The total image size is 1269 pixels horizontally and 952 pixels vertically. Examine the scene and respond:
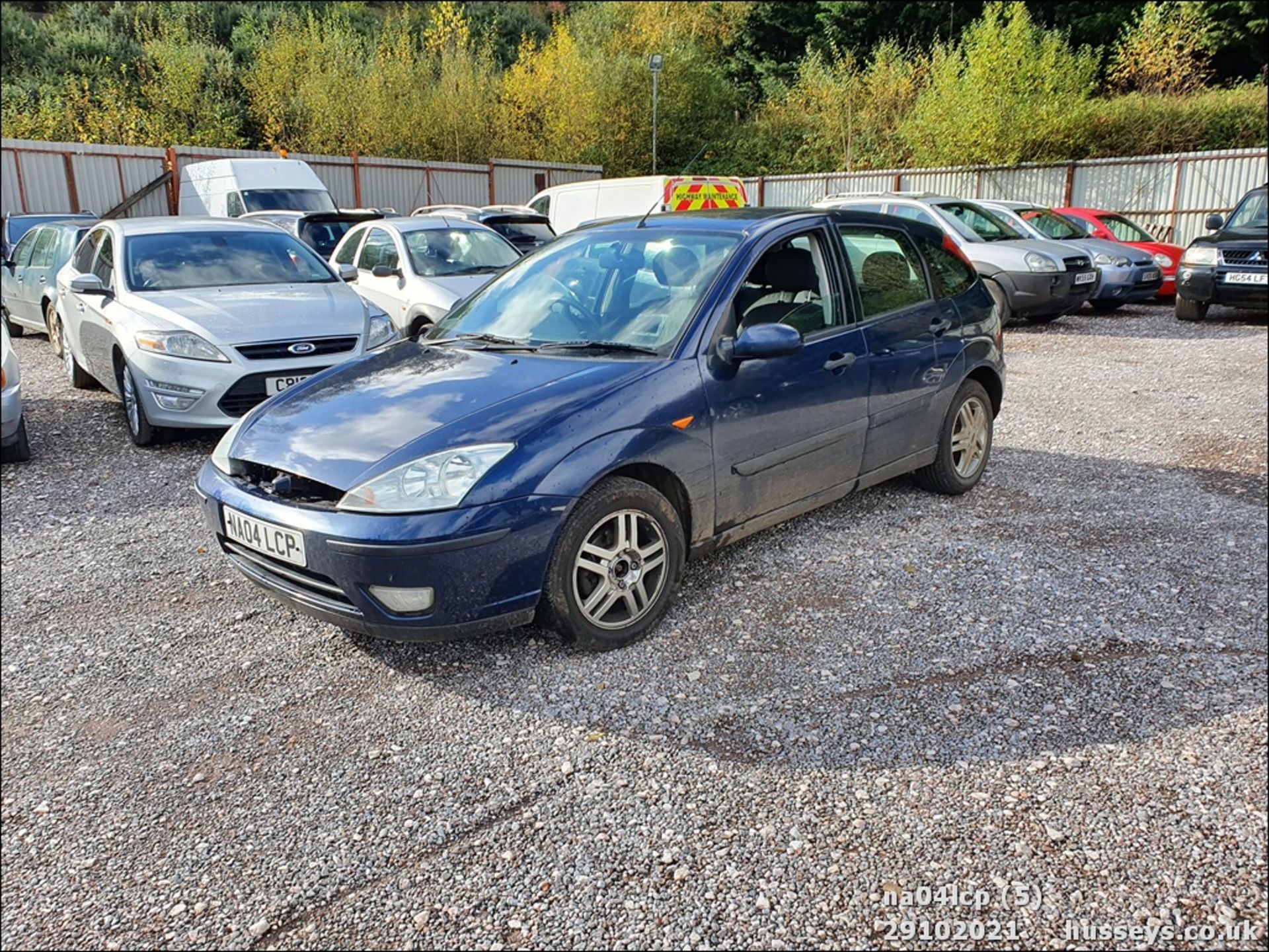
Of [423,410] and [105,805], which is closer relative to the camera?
[105,805]

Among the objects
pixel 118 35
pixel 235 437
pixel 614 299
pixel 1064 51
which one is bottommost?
pixel 235 437

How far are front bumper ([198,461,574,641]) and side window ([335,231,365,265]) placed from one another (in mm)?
8162

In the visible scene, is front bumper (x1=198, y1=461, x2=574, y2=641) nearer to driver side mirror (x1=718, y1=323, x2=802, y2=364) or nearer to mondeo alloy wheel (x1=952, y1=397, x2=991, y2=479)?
driver side mirror (x1=718, y1=323, x2=802, y2=364)

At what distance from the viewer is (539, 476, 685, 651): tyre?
3475mm

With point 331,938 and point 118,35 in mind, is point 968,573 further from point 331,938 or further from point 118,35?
point 118,35

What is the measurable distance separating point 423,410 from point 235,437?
2.84 feet

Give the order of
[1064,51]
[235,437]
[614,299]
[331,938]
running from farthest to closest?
1. [1064,51]
2. [614,299]
3. [235,437]
4. [331,938]

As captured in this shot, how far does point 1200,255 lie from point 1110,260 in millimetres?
1609

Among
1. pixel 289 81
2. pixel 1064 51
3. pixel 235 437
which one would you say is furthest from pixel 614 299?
pixel 289 81

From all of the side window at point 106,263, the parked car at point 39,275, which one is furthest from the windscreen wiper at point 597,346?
the parked car at point 39,275

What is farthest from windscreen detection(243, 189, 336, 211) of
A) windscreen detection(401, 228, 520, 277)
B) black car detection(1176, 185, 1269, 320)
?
black car detection(1176, 185, 1269, 320)

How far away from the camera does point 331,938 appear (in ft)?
7.59

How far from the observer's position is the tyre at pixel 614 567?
3475 millimetres

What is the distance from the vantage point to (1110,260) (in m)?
14.3
